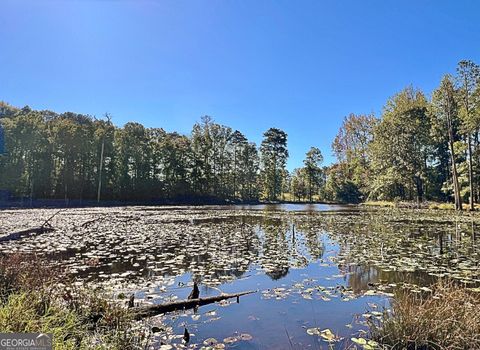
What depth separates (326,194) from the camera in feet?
219

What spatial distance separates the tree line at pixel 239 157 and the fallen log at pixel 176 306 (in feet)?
102

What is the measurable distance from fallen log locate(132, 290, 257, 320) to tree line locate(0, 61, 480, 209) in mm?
31013

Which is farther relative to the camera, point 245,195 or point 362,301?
point 245,195

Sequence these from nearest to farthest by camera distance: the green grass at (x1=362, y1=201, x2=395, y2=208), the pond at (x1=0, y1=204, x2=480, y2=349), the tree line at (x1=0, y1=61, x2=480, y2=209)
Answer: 1. the pond at (x1=0, y1=204, x2=480, y2=349)
2. the tree line at (x1=0, y1=61, x2=480, y2=209)
3. the green grass at (x1=362, y1=201, x2=395, y2=208)

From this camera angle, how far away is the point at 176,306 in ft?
16.8

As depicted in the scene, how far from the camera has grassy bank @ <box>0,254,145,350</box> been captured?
3.19 meters

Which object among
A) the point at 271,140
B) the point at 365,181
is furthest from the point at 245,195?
the point at 365,181

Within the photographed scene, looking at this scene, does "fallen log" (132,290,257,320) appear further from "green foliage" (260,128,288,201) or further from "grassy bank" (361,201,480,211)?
"green foliage" (260,128,288,201)

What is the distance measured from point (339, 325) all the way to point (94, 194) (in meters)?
49.8

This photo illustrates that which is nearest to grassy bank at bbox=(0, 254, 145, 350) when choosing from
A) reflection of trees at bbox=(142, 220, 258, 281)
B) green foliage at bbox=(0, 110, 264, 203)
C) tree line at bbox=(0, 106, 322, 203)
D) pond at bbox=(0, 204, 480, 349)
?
pond at bbox=(0, 204, 480, 349)

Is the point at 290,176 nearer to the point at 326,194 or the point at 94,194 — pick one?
the point at 326,194

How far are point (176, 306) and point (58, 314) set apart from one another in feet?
6.00

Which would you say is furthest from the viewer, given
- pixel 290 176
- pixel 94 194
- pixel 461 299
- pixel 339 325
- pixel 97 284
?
pixel 290 176

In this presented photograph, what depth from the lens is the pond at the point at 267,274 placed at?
446 cm
